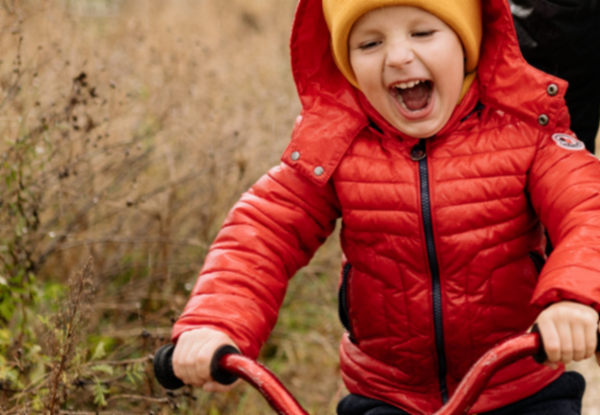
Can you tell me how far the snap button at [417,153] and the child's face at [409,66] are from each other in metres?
0.05

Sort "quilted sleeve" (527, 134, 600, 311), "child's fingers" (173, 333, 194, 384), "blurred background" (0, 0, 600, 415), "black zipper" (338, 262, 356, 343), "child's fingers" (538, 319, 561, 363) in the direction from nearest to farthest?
"child's fingers" (538, 319, 561, 363) < "quilted sleeve" (527, 134, 600, 311) < "child's fingers" (173, 333, 194, 384) < "black zipper" (338, 262, 356, 343) < "blurred background" (0, 0, 600, 415)

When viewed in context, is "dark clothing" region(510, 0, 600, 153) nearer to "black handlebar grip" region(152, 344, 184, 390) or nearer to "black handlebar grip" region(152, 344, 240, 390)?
"black handlebar grip" region(152, 344, 240, 390)

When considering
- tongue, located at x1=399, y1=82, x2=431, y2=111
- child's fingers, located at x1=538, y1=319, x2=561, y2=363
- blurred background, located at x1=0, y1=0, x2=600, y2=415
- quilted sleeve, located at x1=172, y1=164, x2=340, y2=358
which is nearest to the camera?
child's fingers, located at x1=538, y1=319, x2=561, y2=363

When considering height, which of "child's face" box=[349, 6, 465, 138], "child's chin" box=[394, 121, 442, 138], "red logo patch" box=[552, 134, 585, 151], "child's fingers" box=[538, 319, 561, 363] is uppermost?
"child's face" box=[349, 6, 465, 138]

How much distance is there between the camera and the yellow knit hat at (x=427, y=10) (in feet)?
6.55

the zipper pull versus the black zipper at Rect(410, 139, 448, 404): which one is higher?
the zipper pull

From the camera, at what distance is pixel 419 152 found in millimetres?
2127

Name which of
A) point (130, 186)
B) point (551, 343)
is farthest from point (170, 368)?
point (130, 186)

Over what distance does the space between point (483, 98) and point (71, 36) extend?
114 inches

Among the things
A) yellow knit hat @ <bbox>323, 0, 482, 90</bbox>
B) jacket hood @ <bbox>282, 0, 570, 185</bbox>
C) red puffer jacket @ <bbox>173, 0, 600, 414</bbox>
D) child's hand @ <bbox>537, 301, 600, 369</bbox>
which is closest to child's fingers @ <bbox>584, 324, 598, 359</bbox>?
child's hand @ <bbox>537, 301, 600, 369</bbox>

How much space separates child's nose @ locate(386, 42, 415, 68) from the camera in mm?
1990

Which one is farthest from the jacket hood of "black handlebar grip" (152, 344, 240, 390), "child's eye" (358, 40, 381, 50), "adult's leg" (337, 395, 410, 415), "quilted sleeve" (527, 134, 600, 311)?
"adult's leg" (337, 395, 410, 415)

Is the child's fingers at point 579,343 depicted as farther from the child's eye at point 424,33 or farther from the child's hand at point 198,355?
the child's eye at point 424,33

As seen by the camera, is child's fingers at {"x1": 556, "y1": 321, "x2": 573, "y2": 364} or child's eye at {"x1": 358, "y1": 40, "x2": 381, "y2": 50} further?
child's eye at {"x1": 358, "y1": 40, "x2": 381, "y2": 50}
